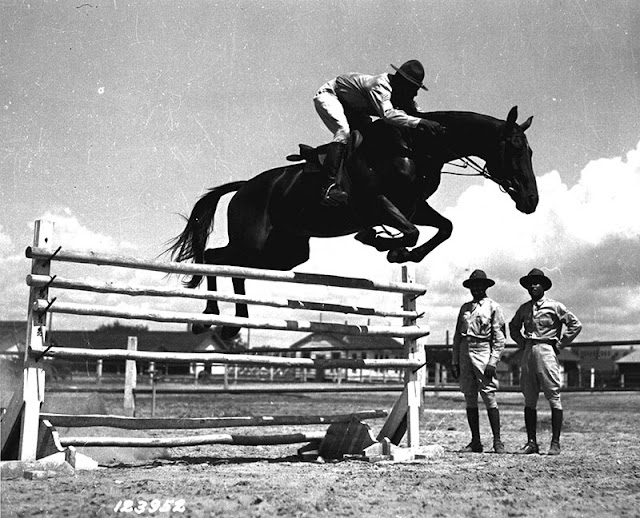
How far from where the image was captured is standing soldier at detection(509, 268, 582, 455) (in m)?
7.65

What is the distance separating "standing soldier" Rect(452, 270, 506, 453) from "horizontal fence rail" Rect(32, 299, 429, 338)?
2.55 ft

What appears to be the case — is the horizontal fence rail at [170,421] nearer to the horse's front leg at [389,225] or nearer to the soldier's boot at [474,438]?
the soldier's boot at [474,438]

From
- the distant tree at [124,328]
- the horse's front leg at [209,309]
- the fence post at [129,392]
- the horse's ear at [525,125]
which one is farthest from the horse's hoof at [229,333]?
the distant tree at [124,328]

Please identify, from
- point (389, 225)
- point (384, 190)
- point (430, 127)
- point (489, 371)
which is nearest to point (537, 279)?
point (489, 371)

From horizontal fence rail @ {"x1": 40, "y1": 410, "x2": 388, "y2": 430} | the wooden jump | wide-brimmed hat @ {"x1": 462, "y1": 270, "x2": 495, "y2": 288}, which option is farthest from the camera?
wide-brimmed hat @ {"x1": 462, "y1": 270, "x2": 495, "y2": 288}

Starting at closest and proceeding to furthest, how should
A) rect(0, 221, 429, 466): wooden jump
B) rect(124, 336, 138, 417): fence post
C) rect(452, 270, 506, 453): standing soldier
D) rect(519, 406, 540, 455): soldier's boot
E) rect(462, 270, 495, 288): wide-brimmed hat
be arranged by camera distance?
rect(0, 221, 429, 466): wooden jump
rect(519, 406, 540, 455): soldier's boot
rect(452, 270, 506, 453): standing soldier
rect(462, 270, 495, 288): wide-brimmed hat
rect(124, 336, 138, 417): fence post

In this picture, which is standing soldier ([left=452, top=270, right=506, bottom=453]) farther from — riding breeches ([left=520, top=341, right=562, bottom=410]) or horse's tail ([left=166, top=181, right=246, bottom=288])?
horse's tail ([left=166, top=181, right=246, bottom=288])

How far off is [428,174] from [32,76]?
11.5 feet

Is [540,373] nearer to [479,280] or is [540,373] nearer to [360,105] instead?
[479,280]

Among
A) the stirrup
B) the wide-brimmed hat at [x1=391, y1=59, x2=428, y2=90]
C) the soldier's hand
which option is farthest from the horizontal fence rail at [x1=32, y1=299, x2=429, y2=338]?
the wide-brimmed hat at [x1=391, y1=59, x2=428, y2=90]

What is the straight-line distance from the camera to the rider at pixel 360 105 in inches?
273

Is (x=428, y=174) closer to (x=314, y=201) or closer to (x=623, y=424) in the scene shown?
(x=314, y=201)

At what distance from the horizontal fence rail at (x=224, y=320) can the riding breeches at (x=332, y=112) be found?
1.64m

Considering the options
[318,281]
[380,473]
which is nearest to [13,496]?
[380,473]
